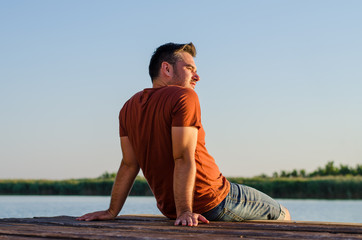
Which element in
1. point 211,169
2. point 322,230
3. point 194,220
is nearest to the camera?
point 322,230

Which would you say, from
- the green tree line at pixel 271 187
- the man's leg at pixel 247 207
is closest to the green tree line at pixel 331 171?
the green tree line at pixel 271 187

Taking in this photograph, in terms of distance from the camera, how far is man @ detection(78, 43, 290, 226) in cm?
200

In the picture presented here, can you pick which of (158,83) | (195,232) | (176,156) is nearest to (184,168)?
(176,156)

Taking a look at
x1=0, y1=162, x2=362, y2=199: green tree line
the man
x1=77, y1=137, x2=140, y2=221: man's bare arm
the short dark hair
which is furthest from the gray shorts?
x1=0, y1=162, x2=362, y2=199: green tree line

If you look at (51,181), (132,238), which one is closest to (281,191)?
(51,181)

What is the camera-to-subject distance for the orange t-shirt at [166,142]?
2034 mm

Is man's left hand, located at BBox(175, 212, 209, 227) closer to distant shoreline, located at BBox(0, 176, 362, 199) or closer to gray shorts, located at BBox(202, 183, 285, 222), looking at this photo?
gray shorts, located at BBox(202, 183, 285, 222)

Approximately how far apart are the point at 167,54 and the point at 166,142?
1.51 feet

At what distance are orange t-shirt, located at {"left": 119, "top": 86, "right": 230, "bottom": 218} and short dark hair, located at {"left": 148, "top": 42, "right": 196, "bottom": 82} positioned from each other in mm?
147

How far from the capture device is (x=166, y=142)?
210cm

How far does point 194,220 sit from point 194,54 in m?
0.88

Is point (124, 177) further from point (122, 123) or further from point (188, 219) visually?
point (188, 219)

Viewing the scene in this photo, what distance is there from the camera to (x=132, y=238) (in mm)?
1418

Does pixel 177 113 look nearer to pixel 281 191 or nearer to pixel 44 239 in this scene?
pixel 44 239
